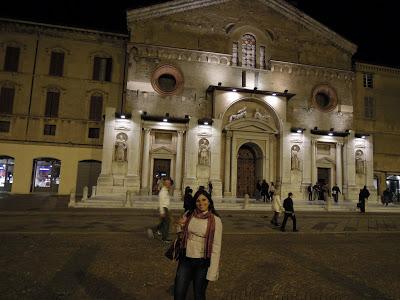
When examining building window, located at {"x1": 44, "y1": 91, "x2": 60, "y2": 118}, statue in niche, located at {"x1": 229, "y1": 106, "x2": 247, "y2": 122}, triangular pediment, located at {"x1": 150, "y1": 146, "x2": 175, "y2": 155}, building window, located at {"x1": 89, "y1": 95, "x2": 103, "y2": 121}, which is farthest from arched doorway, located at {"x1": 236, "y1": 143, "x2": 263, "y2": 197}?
building window, located at {"x1": 44, "y1": 91, "x2": 60, "y2": 118}

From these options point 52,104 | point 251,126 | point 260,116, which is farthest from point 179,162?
point 52,104

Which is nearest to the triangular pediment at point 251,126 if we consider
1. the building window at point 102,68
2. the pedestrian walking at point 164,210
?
the building window at point 102,68

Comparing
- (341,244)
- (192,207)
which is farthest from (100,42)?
(192,207)

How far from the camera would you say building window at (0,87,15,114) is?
28.8 m

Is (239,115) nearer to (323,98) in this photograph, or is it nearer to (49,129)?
(323,98)

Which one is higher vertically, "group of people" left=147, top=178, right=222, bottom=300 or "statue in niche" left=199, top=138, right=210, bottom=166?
"statue in niche" left=199, top=138, right=210, bottom=166

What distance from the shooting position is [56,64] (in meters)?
30.0

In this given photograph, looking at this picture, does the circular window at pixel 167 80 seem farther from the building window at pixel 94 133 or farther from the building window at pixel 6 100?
the building window at pixel 6 100

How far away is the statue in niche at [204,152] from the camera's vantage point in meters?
26.8

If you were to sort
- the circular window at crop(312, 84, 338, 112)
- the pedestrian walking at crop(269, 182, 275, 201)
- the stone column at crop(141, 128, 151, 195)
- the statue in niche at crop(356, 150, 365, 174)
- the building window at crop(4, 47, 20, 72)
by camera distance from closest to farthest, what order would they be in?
the pedestrian walking at crop(269, 182, 275, 201)
the stone column at crop(141, 128, 151, 195)
the building window at crop(4, 47, 20, 72)
the statue in niche at crop(356, 150, 365, 174)
the circular window at crop(312, 84, 338, 112)

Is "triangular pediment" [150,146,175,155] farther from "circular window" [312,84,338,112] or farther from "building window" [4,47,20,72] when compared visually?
"building window" [4,47,20,72]

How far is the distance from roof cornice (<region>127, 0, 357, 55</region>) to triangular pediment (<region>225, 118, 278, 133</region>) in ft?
36.2

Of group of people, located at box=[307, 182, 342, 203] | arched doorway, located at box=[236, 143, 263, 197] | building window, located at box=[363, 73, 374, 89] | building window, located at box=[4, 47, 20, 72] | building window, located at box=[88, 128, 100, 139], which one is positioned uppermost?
building window, located at box=[363, 73, 374, 89]

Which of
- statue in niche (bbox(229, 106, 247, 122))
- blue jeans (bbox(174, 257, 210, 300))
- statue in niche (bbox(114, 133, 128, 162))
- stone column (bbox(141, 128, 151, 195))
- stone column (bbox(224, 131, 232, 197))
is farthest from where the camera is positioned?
statue in niche (bbox(229, 106, 247, 122))
